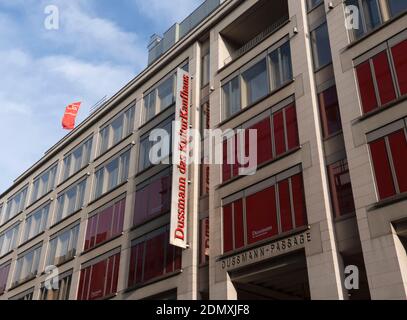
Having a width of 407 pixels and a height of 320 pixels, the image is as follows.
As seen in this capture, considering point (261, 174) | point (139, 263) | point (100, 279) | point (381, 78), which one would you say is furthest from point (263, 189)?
point (100, 279)

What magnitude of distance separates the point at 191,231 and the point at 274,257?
20.9 ft

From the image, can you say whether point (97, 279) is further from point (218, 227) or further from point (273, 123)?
point (273, 123)

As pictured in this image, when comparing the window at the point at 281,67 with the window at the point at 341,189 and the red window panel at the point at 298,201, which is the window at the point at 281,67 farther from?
the window at the point at 341,189

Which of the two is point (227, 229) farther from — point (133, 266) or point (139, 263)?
point (133, 266)

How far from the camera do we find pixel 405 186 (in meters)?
18.8

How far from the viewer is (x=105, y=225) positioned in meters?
35.5

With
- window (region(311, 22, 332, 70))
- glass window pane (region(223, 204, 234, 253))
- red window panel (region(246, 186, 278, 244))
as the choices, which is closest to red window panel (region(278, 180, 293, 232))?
red window panel (region(246, 186, 278, 244))

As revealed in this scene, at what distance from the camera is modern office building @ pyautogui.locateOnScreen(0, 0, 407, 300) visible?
20.2 meters

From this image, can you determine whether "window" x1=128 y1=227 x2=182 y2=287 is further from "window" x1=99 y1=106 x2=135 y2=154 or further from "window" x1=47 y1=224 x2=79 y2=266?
"window" x1=99 y1=106 x2=135 y2=154

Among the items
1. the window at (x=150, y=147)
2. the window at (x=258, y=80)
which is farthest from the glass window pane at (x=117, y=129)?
the window at (x=258, y=80)

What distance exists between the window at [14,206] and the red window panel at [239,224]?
109 feet

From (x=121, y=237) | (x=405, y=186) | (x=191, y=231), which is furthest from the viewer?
(x=121, y=237)
